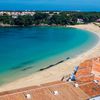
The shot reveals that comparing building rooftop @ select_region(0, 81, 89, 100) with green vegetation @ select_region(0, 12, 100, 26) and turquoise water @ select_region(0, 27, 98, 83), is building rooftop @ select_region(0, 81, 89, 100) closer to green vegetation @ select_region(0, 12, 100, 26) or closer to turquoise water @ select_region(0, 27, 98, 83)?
turquoise water @ select_region(0, 27, 98, 83)

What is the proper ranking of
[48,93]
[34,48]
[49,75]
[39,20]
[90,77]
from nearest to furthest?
[48,93] < [90,77] < [49,75] < [34,48] < [39,20]

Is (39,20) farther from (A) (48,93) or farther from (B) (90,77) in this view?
(A) (48,93)

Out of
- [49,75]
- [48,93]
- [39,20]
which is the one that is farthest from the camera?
[39,20]

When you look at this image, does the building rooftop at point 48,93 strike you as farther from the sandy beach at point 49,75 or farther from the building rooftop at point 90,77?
the sandy beach at point 49,75

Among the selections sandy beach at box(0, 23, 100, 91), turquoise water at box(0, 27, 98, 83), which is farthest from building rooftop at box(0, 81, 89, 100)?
turquoise water at box(0, 27, 98, 83)

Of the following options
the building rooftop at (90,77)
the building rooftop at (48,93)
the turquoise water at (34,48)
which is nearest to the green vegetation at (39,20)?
the turquoise water at (34,48)

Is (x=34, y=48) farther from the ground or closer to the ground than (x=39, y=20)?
closer to the ground

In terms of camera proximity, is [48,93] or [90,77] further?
[90,77]

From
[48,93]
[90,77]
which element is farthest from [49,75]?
[48,93]
